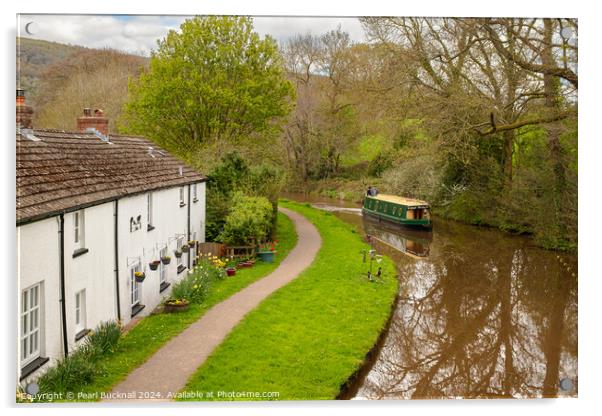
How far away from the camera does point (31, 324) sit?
7.65 meters

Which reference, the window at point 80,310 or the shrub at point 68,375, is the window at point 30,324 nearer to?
the shrub at point 68,375

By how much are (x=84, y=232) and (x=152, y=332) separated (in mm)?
2468

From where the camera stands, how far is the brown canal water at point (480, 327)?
856 cm

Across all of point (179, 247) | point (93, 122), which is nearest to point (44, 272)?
point (93, 122)

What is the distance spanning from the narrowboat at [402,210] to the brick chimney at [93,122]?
1358 centimetres

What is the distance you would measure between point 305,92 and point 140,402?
16.1 m

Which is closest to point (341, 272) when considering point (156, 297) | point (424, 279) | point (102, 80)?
point (424, 279)

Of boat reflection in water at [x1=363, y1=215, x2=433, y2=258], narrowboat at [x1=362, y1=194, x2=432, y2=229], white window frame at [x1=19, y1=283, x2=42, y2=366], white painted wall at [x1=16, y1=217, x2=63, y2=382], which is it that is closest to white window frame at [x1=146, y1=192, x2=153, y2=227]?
white painted wall at [x1=16, y1=217, x2=63, y2=382]

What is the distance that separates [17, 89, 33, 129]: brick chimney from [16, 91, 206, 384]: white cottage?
23 mm

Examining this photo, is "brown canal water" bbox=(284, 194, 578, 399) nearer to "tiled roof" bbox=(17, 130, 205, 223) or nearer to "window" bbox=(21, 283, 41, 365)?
"window" bbox=(21, 283, 41, 365)

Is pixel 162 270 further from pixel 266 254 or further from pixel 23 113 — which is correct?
pixel 23 113

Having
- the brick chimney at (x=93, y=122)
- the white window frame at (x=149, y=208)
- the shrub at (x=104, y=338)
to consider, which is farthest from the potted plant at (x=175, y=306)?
the brick chimney at (x=93, y=122)

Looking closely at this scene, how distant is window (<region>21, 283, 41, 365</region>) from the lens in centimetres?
746

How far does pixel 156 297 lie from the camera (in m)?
12.8
